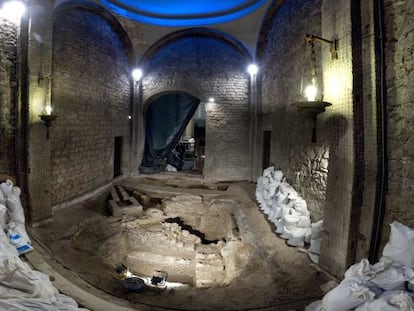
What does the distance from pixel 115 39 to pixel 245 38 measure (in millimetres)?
4409

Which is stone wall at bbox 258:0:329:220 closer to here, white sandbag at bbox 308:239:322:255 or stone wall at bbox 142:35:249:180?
white sandbag at bbox 308:239:322:255

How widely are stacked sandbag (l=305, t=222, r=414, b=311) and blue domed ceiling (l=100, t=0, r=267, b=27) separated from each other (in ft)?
26.4

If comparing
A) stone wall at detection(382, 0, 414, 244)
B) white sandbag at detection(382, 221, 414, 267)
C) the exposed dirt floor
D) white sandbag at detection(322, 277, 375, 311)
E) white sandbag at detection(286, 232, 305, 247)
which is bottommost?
the exposed dirt floor

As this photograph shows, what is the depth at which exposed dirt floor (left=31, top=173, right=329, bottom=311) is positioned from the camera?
13.2 feet

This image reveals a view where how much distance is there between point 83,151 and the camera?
7809 mm

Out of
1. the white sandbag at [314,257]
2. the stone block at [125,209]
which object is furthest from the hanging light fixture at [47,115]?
the white sandbag at [314,257]

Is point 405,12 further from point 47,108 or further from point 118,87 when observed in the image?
point 118,87

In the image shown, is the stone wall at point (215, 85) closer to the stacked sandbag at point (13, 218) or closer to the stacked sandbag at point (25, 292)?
the stacked sandbag at point (13, 218)

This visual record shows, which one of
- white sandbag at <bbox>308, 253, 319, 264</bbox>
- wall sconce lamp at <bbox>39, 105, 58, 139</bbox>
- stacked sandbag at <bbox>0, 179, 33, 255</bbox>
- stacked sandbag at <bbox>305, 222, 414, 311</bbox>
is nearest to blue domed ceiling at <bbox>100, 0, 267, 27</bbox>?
wall sconce lamp at <bbox>39, 105, 58, 139</bbox>

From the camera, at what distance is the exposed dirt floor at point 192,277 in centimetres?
402

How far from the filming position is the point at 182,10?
378 inches

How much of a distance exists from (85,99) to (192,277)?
5.44m

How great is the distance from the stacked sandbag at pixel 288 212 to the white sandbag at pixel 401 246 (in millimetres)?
1688

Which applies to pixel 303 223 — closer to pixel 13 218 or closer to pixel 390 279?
pixel 390 279
